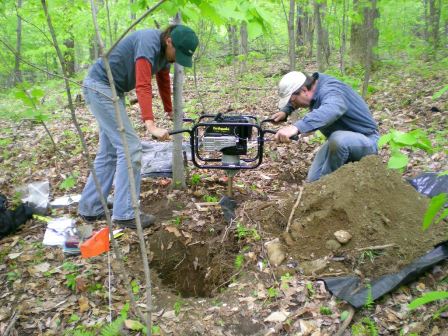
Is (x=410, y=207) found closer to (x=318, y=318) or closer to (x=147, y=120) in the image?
(x=318, y=318)

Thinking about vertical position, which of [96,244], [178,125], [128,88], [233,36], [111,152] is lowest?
[96,244]

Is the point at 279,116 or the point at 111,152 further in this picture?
the point at 279,116

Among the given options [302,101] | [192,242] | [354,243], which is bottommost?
[192,242]

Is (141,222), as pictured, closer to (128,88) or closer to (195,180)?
(195,180)

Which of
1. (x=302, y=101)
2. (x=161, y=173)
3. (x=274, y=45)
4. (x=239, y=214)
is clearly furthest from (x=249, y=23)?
(x=274, y=45)

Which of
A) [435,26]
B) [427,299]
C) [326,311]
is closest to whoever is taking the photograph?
[427,299]

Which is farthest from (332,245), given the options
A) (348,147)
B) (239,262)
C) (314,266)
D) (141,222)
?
(141,222)

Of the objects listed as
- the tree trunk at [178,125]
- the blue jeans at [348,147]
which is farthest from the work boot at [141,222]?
the blue jeans at [348,147]

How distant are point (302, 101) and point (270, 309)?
7.18 ft

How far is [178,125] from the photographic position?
4105 millimetres

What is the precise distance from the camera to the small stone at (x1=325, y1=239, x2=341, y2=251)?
2.92 m

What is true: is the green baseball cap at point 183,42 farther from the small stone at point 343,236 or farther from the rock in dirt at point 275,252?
the small stone at point 343,236

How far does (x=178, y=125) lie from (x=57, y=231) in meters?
1.71

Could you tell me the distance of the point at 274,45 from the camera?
18406mm
